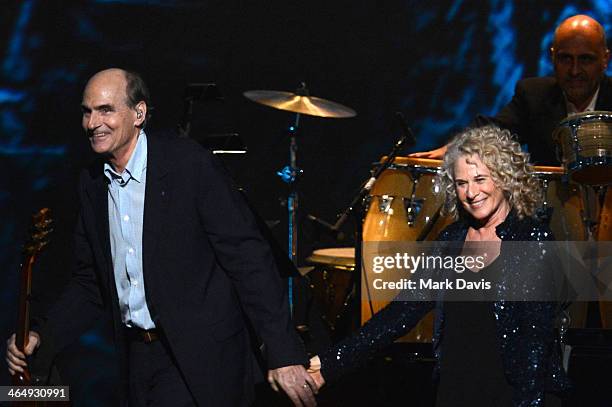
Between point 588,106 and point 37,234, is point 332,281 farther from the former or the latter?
point 37,234

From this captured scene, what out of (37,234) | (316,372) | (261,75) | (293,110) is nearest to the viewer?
(316,372)

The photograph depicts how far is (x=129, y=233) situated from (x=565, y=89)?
2825 millimetres

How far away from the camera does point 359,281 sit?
4.76 metres

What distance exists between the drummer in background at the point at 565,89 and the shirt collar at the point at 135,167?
2173mm

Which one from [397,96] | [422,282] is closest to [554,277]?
[422,282]

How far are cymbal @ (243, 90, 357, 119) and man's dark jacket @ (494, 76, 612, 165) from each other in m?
0.91

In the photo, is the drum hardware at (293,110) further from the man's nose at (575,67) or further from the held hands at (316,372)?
the held hands at (316,372)

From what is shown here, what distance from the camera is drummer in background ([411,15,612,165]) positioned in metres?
4.97

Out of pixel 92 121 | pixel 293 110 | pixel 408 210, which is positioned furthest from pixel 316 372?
pixel 293 110

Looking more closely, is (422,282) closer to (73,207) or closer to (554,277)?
(554,277)

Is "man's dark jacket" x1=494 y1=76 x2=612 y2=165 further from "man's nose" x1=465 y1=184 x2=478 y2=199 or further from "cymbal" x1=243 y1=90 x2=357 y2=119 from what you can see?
"man's nose" x1=465 y1=184 x2=478 y2=199

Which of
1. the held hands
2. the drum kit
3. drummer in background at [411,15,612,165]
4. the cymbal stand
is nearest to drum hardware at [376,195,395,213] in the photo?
the drum kit

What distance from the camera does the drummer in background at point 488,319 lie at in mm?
2916

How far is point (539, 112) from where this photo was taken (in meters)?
5.14
